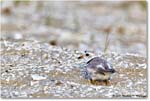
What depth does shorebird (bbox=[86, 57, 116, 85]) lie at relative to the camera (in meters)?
4.15

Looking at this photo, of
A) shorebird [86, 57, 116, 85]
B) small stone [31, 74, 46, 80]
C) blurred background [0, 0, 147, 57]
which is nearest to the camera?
shorebird [86, 57, 116, 85]

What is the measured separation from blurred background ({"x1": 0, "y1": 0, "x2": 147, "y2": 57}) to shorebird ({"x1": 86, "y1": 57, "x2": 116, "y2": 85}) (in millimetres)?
1647

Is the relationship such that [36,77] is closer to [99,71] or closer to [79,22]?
[99,71]

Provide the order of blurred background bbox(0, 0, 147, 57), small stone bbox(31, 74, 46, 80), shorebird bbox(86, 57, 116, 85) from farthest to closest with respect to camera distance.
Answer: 1. blurred background bbox(0, 0, 147, 57)
2. small stone bbox(31, 74, 46, 80)
3. shorebird bbox(86, 57, 116, 85)

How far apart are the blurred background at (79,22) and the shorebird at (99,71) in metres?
1.65

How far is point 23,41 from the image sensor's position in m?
4.99

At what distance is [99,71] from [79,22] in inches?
116

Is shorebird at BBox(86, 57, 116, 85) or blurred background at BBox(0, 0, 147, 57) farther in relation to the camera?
blurred background at BBox(0, 0, 147, 57)

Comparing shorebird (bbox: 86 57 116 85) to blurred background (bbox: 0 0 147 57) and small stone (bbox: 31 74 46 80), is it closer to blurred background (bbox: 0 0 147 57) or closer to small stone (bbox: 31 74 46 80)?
small stone (bbox: 31 74 46 80)

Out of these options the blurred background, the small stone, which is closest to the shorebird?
the small stone

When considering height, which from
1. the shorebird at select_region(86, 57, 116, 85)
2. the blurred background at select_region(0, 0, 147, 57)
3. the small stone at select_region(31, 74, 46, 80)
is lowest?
the small stone at select_region(31, 74, 46, 80)

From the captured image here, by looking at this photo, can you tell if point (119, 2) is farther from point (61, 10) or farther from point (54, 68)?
point (54, 68)

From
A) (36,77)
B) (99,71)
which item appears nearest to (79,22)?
(36,77)

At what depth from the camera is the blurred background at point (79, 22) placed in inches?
248
